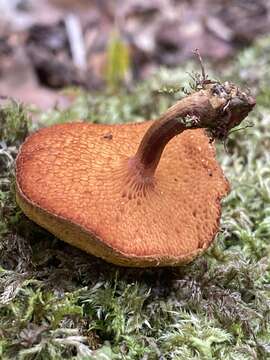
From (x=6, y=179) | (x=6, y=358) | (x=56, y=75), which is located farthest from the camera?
(x=56, y=75)

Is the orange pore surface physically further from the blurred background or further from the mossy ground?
the blurred background

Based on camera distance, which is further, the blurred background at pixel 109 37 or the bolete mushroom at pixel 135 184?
the blurred background at pixel 109 37

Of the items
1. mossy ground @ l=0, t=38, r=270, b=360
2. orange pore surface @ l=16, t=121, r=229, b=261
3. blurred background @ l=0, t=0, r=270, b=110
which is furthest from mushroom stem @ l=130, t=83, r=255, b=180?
blurred background @ l=0, t=0, r=270, b=110

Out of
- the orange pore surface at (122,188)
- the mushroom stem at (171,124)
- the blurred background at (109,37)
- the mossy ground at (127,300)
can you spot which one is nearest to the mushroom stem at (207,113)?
the mushroom stem at (171,124)

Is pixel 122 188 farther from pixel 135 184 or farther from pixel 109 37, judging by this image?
pixel 109 37

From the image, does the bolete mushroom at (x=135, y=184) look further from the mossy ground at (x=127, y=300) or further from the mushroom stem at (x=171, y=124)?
the mossy ground at (x=127, y=300)

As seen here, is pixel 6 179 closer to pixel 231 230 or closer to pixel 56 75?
pixel 231 230

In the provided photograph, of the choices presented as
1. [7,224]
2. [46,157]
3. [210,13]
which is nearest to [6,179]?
[7,224]

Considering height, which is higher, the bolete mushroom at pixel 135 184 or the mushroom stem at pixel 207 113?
the mushroom stem at pixel 207 113
